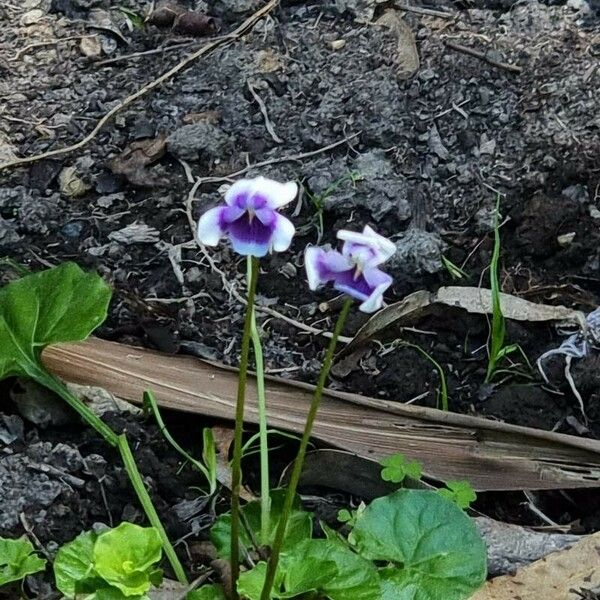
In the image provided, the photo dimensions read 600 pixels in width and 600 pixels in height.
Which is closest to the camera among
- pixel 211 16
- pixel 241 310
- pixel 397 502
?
pixel 397 502

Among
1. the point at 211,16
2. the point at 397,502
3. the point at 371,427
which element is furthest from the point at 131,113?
the point at 397,502

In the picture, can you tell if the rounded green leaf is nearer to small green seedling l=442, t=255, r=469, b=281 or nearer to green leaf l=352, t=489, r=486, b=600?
green leaf l=352, t=489, r=486, b=600

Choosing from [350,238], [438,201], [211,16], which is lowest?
[438,201]

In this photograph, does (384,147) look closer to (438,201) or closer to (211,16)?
(438,201)

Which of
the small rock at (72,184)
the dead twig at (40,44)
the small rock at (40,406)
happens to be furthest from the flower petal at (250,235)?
the dead twig at (40,44)

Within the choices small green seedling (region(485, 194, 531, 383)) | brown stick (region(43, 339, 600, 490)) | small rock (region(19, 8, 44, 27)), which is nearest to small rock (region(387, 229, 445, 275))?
small green seedling (region(485, 194, 531, 383))

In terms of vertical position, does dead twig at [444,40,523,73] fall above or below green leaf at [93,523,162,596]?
above

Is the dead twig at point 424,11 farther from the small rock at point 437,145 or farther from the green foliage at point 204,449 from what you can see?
the green foliage at point 204,449

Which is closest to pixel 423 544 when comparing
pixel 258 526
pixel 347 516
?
pixel 347 516
